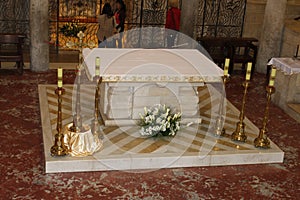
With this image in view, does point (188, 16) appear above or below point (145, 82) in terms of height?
above

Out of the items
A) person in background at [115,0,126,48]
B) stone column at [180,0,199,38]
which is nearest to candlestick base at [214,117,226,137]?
person in background at [115,0,126,48]

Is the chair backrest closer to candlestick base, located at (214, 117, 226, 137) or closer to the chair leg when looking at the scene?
the chair leg

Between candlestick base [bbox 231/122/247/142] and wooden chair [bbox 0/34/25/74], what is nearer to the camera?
candlestick base [bbox 231/122/247/142]

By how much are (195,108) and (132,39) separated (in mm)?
5052

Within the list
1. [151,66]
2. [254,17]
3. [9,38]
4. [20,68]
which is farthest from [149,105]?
[254,17]

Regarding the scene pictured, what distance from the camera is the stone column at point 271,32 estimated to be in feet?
39.8

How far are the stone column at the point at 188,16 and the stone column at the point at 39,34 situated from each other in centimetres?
334

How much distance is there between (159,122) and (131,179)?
115 cm

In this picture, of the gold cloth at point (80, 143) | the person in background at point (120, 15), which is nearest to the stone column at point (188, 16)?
the person in background at point (120, 15)

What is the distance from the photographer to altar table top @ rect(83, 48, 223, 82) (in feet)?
25.8

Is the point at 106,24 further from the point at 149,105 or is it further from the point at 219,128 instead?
the point at 219,128

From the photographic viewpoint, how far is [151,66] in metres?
8.35

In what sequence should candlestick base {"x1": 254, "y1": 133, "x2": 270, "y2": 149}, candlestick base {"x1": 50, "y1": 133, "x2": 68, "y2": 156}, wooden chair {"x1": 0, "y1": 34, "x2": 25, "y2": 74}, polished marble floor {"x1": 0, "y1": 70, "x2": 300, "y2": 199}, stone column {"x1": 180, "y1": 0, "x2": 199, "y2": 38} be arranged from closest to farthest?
polished marble floor {"x1": 0, "y1": 70, "x2": 300, "y2": 199}
candlestick base {"x1": 50, "y1": 133, "x2": 68, "y2": 156}
candlestick base {"x1": 254, "y1": 133, "x2": 270, "y2": 149}
wooden chair {"x1": 0, "y1": 34, "x2": 25, "y2": 74}
stone column {"x1": 180, "y1": 0, "x2": 199, "y2": 38}

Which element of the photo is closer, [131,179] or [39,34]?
[131,179]
